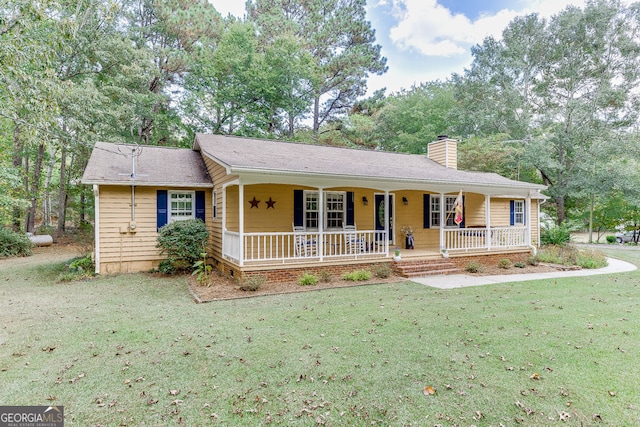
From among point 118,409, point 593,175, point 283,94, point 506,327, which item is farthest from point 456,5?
point 118,409

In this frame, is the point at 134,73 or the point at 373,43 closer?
the point at 134,73

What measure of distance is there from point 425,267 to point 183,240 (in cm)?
697

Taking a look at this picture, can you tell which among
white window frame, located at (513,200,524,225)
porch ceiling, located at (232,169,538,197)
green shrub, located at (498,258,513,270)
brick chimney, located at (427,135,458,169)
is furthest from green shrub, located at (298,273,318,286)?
white window frame, located at (513,200,524,225)

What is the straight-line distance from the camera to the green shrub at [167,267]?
374 inches

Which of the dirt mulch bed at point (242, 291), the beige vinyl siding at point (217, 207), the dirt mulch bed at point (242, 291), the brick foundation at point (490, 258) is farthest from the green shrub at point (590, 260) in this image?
the beige vinyl siding at point (217, 207)

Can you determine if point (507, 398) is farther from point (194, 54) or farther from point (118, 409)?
point (194, 54)

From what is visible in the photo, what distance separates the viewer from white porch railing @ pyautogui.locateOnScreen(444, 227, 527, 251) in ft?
37.1

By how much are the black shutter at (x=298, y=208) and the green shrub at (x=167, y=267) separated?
3.79m

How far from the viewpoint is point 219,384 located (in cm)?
342

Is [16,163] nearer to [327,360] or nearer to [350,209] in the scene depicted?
[350,209]

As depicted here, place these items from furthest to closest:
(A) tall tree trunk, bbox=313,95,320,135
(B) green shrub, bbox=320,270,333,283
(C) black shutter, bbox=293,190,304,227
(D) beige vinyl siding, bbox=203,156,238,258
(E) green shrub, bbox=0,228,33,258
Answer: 1. (A) tall tree trunk, bbox=313,95,320,135
2. (E) green shrub, bbox=0,228,33,258
3. (C) black shutter, bbox=293,190,304,227
4. (D) beige vinyl siding, bbox=203,156,238,258
5. (B) green shrub, bbox=320,270,333,283

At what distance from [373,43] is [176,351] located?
2779 cm

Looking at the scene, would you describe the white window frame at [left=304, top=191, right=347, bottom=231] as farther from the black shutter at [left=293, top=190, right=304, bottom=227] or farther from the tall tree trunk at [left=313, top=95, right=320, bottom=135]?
the tall tree trunk at [left=313, top=95, right=320, bottom=135]

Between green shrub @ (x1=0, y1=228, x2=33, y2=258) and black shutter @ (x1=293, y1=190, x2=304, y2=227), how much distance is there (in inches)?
468
